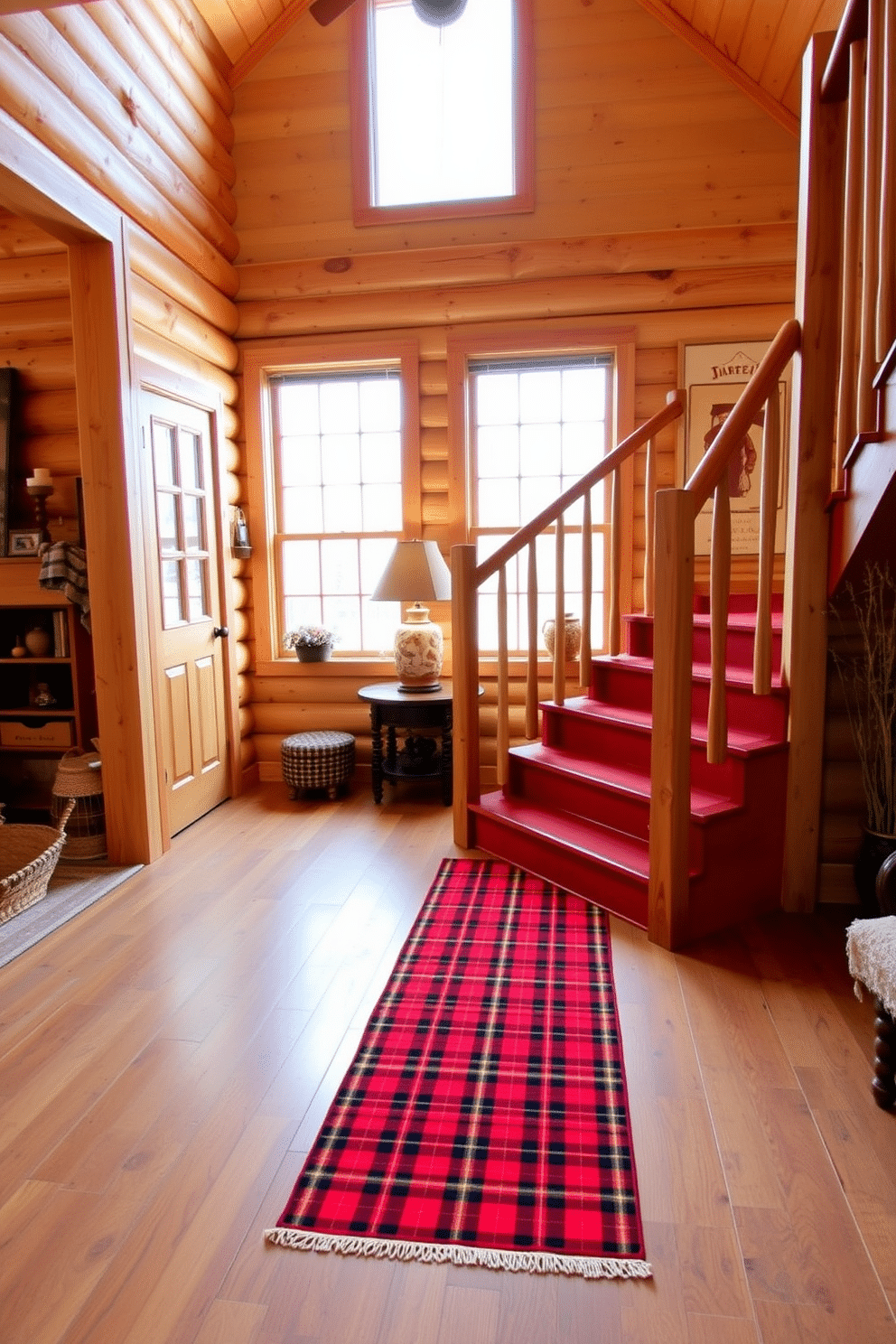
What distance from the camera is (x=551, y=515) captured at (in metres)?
3.78

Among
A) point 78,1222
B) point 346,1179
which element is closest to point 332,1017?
point 346,1179

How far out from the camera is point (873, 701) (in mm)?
2992

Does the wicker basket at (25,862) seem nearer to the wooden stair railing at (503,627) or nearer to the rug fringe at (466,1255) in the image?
the wooden stair railing at (503,627)

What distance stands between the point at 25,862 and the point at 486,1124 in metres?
2.45

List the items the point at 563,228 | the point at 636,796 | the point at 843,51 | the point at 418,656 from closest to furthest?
the point at 843,51, the point at 636,796, the point at 418,656, the point at 563,228

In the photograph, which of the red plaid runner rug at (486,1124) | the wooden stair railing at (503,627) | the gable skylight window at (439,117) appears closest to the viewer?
the red plaid runner rug at (486,1124)

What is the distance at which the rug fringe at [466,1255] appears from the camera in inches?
61.9

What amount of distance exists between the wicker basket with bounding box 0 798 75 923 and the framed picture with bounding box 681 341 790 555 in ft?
11.5

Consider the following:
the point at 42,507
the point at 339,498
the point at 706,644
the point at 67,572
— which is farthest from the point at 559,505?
the point at 42,507

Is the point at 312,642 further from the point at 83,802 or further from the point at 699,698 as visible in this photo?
the point at 699,698

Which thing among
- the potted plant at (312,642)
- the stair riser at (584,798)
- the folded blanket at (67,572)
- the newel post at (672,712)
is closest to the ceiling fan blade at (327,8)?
the newel post at (672,712)

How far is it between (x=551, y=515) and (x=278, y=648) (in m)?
2.15

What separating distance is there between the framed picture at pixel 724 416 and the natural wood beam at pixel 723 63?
3.62 feet

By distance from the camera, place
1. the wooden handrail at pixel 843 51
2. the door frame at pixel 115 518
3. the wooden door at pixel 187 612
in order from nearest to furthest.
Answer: the wooden handrail at pixel 843 51 → the door frame at pixel 115 518 → the wooden door at pixel 187 612
